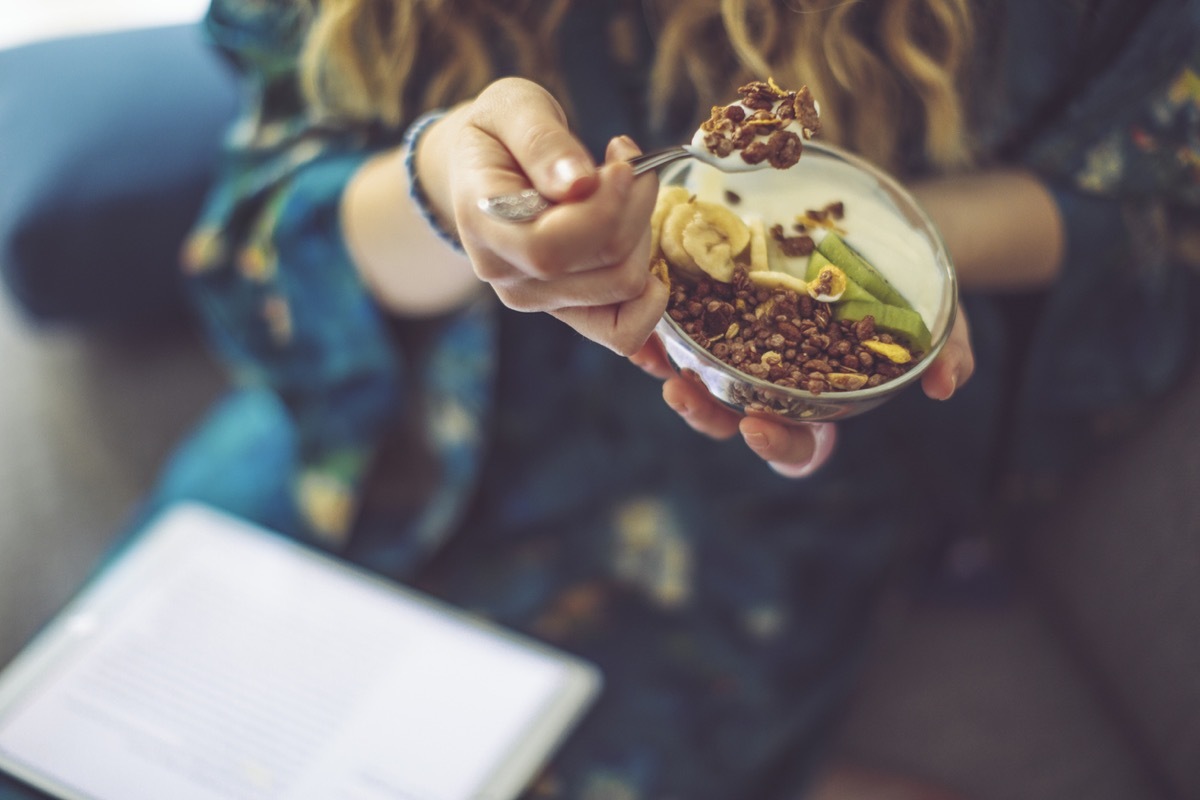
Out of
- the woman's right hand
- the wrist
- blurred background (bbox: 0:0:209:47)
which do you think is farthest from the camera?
blurred background (bbox: 0:0:209:47)

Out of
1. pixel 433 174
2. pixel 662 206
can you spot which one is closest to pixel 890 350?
pixel 662 206

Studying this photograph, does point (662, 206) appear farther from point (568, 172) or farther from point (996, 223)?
point (996, 223)

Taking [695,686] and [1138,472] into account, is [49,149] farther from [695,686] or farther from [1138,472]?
[1138,472]

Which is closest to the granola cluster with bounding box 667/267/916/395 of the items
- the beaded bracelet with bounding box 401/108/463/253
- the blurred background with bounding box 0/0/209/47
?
the beaded bracelet with bounding box 401/108/463/253

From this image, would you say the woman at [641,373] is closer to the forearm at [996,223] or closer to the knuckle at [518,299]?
the forearm at [996,223]

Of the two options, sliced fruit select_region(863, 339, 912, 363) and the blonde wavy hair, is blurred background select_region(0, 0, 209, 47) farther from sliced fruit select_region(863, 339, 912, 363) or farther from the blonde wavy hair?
sliced fruit select_region(863, 339, 912, 363)

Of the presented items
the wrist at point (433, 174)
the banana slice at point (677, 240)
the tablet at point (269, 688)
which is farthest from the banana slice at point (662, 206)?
the tablet at point (269, 688)
